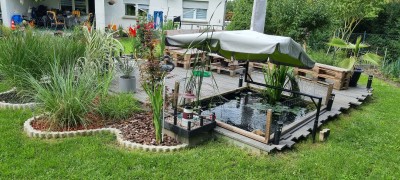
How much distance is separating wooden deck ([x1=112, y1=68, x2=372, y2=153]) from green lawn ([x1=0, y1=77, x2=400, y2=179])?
0.14 metres

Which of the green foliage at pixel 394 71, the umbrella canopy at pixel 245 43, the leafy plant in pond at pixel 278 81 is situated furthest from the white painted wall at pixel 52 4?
the green foliage at pixel 394 71

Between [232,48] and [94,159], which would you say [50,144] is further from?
[232,48]

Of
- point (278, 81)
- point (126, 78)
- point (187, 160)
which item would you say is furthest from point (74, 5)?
point (187, 160)

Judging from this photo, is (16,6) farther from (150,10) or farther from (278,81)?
(278,81)

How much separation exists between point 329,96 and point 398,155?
5.74 feet

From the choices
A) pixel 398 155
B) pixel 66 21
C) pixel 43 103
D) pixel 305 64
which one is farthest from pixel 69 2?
pixel 398 155

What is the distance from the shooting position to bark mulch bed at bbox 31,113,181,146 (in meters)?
4.40

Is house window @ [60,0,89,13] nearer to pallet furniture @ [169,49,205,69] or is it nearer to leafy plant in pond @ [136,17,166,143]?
pallet furniture @ [169,49,205,69]

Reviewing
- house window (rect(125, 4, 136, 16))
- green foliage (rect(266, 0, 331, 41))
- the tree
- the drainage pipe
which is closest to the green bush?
the drainage pipe

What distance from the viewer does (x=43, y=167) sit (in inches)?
142

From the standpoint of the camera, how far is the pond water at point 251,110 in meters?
5.25

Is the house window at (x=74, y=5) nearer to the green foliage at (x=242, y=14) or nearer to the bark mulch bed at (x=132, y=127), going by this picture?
the green foliage at (x=242, y=14)

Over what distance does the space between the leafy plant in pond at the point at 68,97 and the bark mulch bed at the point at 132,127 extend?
13 cm

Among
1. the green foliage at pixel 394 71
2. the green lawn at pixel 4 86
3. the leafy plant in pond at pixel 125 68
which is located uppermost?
the leafy plant in pond at pixel 125 68
